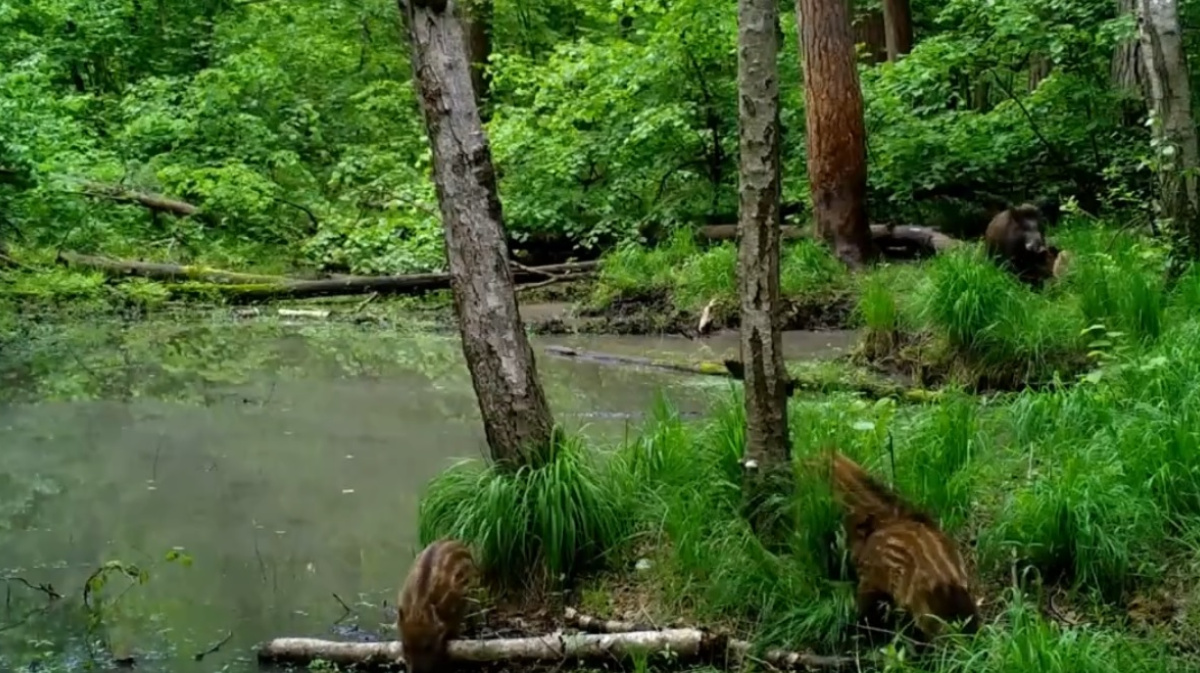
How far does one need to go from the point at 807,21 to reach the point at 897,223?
287 cm

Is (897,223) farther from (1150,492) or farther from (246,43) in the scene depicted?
(246,43)

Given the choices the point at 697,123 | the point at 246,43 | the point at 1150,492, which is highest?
the point at 246,43

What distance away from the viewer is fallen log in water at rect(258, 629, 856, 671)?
179 inches

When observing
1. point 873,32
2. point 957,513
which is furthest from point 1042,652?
point 873,32

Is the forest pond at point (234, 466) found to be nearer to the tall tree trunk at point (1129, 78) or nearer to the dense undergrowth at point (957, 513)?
the dense undergrowth at point (957, 513)

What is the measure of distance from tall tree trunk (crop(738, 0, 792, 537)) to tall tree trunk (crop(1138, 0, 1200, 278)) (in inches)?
152

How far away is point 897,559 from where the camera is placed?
14.0 feet

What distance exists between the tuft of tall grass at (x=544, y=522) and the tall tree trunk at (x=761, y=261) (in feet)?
2.18

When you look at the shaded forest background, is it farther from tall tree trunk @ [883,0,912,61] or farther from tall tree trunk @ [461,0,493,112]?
tall tree trunk @ [883,0,912,61]

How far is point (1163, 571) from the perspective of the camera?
4527mm

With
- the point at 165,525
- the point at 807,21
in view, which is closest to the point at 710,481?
the point at 165,525

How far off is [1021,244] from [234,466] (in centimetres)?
633

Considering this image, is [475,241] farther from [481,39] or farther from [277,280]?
[481,39]

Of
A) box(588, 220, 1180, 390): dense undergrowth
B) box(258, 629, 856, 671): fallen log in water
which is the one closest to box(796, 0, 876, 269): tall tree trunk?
box(588, 220, 1180, 390): dense undergrowth
